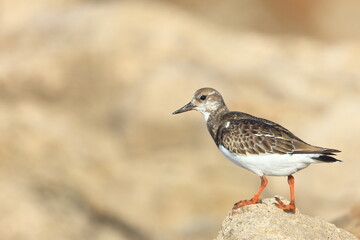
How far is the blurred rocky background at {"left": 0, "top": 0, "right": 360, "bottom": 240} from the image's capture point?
27889mm

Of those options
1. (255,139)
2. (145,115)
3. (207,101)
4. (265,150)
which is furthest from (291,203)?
(145,115)

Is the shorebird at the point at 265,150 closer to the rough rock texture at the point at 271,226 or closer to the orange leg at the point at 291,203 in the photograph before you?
the orange leg at the point at 291,203

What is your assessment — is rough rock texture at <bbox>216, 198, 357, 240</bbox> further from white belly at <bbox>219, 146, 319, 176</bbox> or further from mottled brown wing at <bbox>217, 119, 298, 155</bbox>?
mottled brown wing at <bbox>217, 119, 298, 155</bbox>

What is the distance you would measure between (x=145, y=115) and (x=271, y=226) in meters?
17.1

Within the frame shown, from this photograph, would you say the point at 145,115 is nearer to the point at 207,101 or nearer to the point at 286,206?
the point at 207,101

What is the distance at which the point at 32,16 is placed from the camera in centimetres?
3944

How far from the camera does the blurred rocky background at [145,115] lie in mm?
27889

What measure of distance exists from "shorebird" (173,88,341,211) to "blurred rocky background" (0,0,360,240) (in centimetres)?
1131

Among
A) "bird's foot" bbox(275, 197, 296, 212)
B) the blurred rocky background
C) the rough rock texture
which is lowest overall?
the rough rock texture

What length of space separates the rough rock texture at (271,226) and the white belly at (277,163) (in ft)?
2.22

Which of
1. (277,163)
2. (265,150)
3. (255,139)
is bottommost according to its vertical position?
(277,163)

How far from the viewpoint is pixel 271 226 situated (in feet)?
44.0

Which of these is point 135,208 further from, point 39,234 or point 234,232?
point 234,232

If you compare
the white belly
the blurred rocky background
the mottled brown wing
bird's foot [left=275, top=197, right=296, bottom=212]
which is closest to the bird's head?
the mottled brown wing
